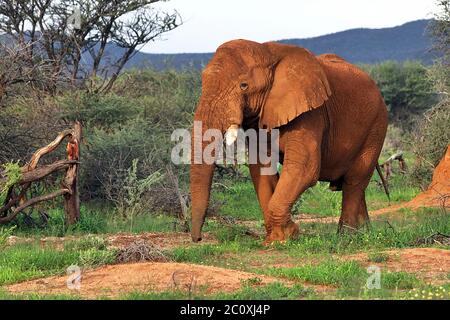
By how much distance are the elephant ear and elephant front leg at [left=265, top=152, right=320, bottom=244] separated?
562 mm

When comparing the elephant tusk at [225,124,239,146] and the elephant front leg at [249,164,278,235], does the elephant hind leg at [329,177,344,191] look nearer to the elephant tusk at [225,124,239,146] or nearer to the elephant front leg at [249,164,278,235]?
the elephant front leg at [249,164,278,235]

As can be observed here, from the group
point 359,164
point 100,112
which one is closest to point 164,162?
point 100,112

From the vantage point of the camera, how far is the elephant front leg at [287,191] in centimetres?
1088

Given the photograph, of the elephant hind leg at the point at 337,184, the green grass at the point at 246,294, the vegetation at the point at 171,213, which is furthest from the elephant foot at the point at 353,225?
the green grass at the point at 246,294

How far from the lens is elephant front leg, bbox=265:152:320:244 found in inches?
428

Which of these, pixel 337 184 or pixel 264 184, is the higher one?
pixel 264 184

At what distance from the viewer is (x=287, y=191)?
1089 centimetres

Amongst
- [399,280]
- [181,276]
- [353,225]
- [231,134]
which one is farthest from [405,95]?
[181,276]

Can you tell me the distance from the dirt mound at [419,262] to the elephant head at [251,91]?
184cm

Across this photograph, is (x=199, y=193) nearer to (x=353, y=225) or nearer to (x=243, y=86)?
(x=243, y=86)

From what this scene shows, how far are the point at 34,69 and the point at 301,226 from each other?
4641mm

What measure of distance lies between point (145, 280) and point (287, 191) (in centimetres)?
298

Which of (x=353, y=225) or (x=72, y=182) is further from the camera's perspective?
(x=72, y=182)
